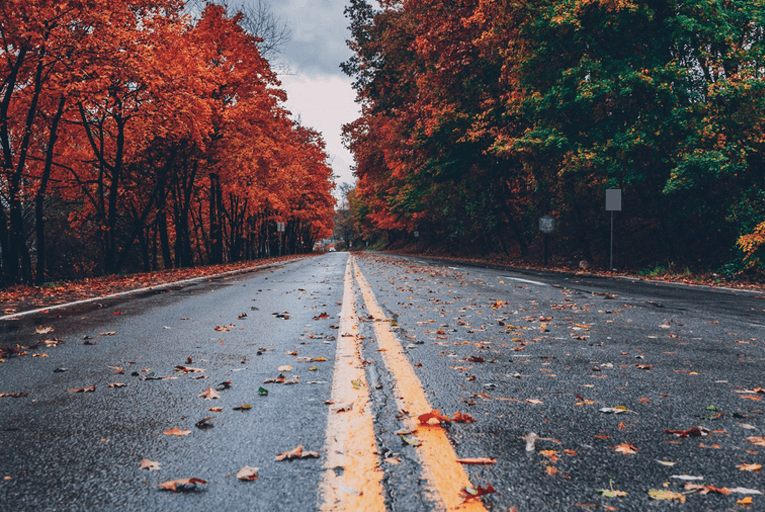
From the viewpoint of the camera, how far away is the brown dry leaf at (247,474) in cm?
212

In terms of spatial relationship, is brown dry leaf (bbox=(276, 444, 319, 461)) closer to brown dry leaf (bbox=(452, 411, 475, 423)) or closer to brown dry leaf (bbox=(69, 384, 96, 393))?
brown dry leaf (bbox=(452, 411, 475, 423))

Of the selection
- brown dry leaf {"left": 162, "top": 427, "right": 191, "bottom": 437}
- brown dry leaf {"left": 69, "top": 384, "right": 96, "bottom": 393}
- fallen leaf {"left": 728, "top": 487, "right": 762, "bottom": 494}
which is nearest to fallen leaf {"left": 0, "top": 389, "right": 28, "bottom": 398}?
brown dry leaf {"left": 69, "top": 384, "right": 96, "bottom": 393}

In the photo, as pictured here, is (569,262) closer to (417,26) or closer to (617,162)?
(617,162)

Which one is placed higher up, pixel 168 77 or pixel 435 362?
pixel 168 77

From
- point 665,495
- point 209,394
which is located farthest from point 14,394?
point 665,495

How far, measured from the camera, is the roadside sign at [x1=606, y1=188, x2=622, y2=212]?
55.7ft

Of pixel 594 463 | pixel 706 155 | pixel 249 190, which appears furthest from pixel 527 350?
pixel 249 190

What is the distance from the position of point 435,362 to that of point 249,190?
2438 cm

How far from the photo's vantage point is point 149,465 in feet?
7.42

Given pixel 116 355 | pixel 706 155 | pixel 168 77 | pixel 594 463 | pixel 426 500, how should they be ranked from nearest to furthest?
pixel 426 500, pixel 594 463, pixel 116 355, pixel 706 155, pixel 168 77

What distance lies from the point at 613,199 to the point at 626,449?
53.1ft

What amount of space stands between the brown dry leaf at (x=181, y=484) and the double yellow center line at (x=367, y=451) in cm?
51

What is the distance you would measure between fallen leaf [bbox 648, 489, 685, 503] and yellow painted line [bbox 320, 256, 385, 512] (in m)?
1.00

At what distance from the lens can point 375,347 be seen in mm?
4809
